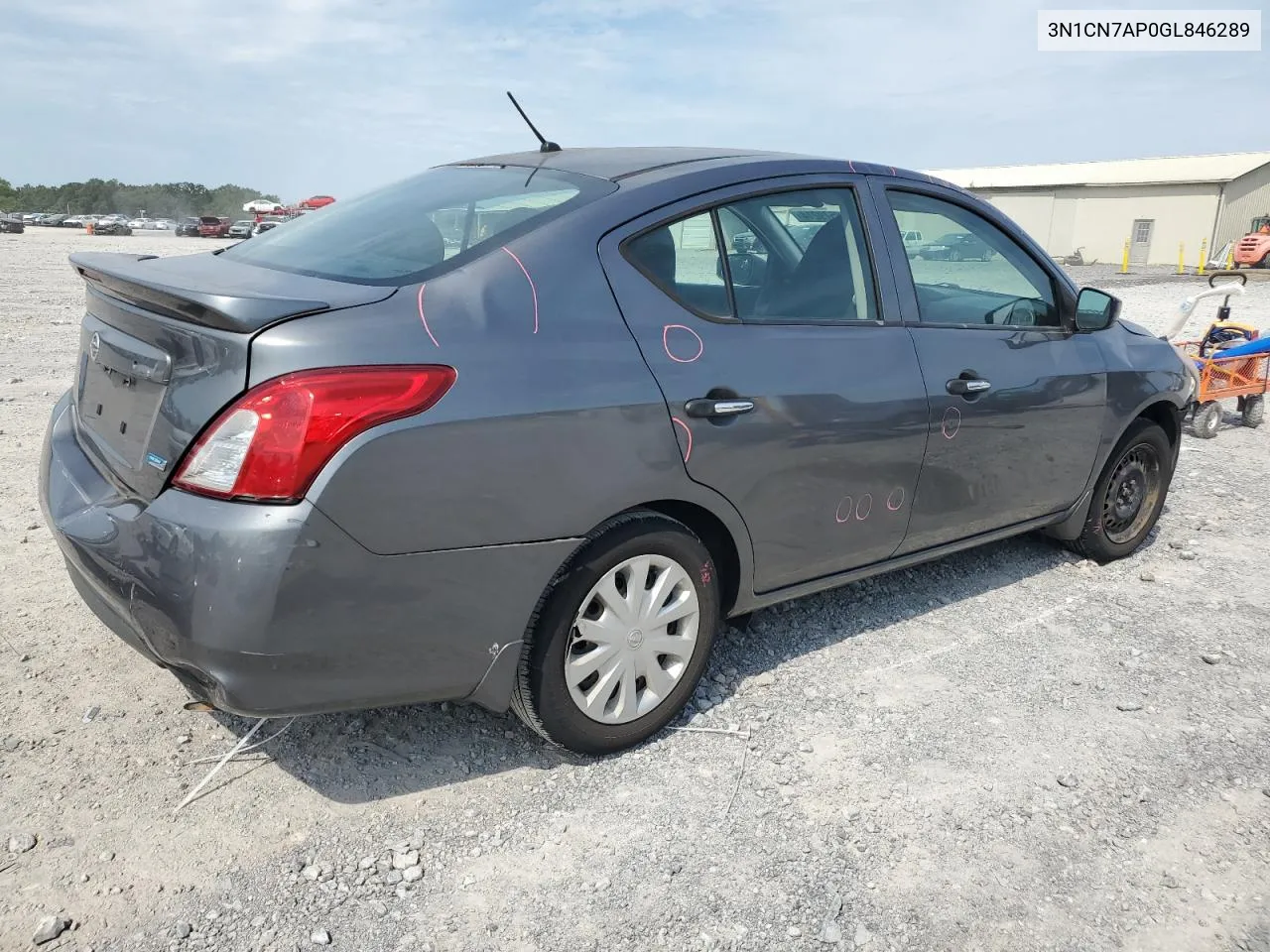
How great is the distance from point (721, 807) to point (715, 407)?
1130mm

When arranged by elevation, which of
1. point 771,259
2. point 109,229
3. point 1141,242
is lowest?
point 109,229

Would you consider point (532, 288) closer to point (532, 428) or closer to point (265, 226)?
point (532, 428)

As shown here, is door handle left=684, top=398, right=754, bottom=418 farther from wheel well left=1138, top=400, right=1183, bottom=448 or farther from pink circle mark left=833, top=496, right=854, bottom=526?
wheel well left=1138, top=400, right=1183, bottom=448

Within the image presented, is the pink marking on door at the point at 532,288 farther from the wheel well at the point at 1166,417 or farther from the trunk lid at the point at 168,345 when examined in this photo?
the wheel well at the point at 1166,417

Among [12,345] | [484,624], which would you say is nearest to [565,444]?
[484,624]

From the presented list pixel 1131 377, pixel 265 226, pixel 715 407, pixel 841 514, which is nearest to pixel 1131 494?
pixel 1131 377

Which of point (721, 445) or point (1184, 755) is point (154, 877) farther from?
point (1184, 755)

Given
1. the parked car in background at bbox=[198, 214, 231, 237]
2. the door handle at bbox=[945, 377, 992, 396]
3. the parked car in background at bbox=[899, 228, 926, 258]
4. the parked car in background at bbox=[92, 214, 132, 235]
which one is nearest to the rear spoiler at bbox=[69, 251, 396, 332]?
the parked car in background at bbox=[899, 228, 926, 258]

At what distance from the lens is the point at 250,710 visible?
2.32 metres

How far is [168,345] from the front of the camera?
7.90 ft

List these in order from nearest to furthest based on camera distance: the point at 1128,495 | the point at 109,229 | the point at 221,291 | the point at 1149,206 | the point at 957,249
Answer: the point at 221,291, the point at 957,249, the point at 1128,495, the point at 1149,206, the point at 109,229

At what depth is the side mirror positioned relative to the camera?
4184 mm

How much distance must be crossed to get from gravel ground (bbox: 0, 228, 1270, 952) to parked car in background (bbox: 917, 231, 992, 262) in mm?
1463

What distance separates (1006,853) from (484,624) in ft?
4.94
